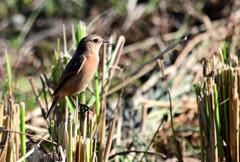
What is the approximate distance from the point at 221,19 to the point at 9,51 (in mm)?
3296

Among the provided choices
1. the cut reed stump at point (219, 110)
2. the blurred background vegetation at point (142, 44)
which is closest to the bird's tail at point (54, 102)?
the cut reed stump at point (219, 110)

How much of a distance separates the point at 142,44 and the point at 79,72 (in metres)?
3.14

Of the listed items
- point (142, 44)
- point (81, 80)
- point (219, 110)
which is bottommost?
point (219, 110)

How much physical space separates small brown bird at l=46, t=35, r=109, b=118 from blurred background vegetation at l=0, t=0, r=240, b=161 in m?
1.08

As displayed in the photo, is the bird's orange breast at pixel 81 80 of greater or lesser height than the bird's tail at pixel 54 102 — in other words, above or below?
above

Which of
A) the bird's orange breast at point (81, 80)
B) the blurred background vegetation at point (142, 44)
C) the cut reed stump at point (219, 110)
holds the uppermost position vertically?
the blurred background vegetation at point (142, 44)

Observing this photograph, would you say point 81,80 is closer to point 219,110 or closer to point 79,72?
point 79,72

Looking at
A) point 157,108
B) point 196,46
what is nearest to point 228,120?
point 157,108

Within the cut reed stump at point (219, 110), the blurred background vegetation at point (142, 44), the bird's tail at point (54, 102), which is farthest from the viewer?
the blurred background vegetation at point (142, 44)

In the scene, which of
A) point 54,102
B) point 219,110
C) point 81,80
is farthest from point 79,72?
point 219,110

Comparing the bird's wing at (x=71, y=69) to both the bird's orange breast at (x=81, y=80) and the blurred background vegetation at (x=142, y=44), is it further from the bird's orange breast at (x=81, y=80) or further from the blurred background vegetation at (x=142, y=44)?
the blurred background vegetation at (x=142, y=44)

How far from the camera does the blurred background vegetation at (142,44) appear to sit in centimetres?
466

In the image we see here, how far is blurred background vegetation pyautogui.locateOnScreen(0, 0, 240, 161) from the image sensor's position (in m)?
4.66

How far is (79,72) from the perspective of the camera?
11.0ft
